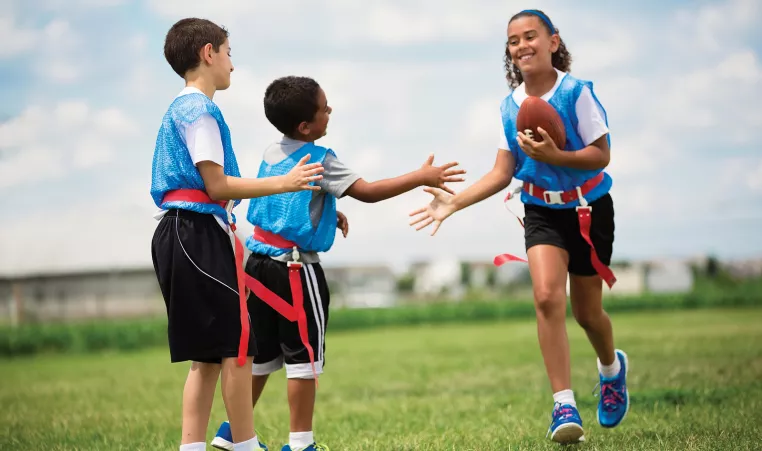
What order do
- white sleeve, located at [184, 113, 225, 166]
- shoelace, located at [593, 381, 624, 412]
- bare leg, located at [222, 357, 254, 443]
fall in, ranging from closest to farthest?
white sleeve, located at [184, 113, 225, 166]
bare leg, located at [222, 357, 254, 443]
shoelace, located at [593, 381, 624, 412]

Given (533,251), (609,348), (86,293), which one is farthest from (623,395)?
(86,293)

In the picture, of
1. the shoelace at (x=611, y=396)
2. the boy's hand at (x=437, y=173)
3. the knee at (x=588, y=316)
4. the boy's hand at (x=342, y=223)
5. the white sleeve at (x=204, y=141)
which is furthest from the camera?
the shoelace at (x=611, y=396)

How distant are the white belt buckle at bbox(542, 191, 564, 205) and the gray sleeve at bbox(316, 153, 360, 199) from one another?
110cm

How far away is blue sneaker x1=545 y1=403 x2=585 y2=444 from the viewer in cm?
450

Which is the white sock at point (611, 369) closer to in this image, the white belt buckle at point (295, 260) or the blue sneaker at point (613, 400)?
the blue sneaker at point (613, 400)

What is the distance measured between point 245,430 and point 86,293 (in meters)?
35.9

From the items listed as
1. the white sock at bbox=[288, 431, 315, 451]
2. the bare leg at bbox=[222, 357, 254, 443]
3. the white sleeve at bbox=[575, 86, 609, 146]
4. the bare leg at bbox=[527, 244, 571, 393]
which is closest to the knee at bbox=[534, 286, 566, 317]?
the bare leg at bbox=[527, 244, 571, 393]

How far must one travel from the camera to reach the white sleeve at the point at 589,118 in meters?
4.84

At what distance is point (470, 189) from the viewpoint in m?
4.98

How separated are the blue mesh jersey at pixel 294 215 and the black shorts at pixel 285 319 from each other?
0.10 m

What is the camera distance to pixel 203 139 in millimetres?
3867

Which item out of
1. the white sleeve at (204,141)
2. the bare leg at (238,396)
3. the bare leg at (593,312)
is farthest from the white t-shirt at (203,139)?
the bare leg at (593,312)

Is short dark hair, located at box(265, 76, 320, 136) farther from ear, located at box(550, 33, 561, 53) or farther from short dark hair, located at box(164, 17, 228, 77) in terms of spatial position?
ear, located at box(550, 33, 561, 53)

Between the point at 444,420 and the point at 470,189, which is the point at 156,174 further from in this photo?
the point at 444,420
